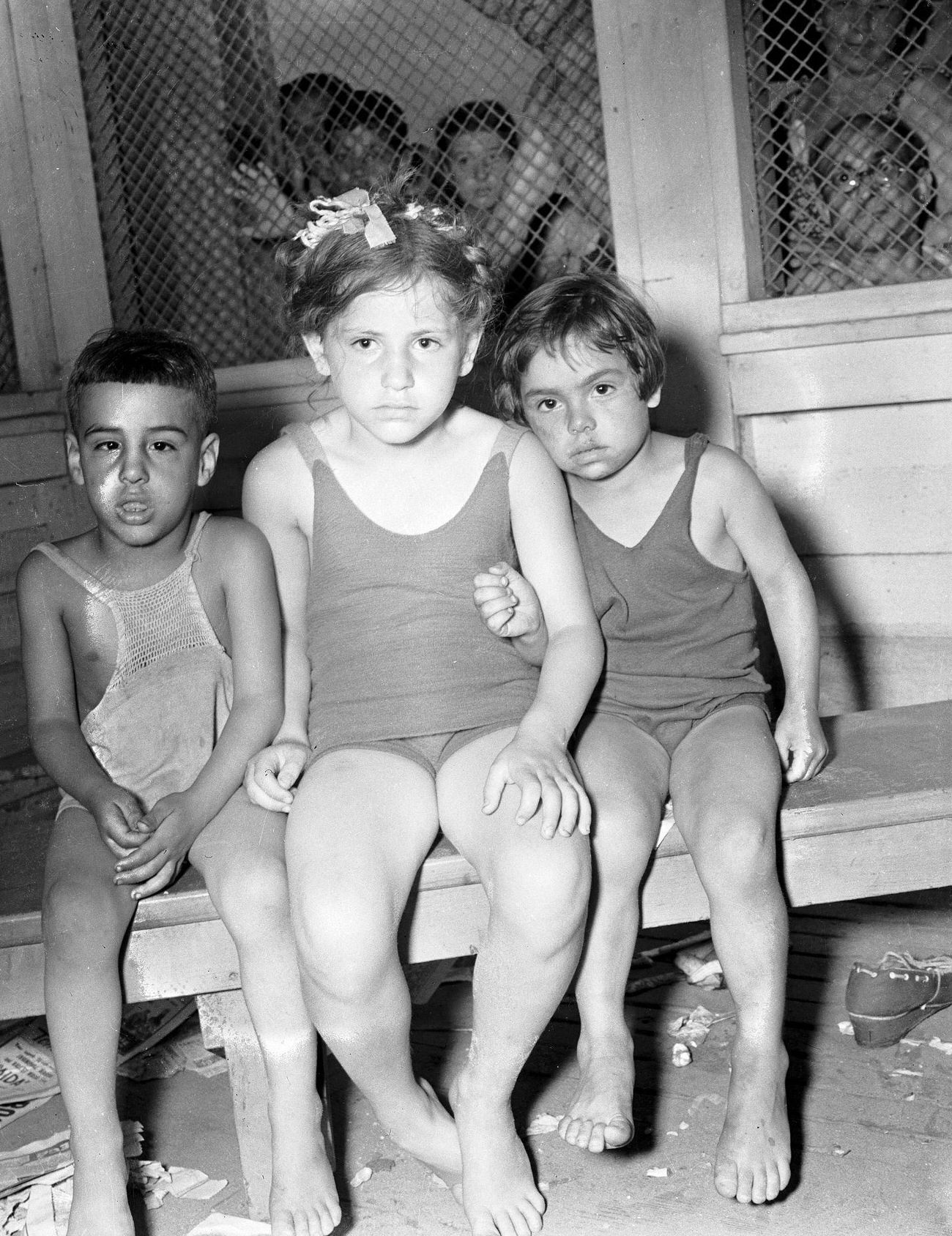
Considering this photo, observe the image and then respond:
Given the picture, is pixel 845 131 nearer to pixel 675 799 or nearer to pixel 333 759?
pixel 675 799

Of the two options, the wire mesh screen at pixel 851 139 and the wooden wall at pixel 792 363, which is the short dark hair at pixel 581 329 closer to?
the wooden wall at pixel 792 363

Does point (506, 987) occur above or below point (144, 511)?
below

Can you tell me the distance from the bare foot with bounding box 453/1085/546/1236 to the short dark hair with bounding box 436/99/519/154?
232cm

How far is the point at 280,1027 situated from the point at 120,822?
0.40 metres

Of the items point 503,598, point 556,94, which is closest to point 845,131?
point 556,94

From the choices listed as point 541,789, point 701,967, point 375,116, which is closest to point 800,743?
point 541,789

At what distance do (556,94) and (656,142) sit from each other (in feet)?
1.13

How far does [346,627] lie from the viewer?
2189mm

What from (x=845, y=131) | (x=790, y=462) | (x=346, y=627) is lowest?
(x=346, y=627)

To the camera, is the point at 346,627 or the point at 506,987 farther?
the point at 346,627

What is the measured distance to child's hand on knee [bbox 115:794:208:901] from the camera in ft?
6.57

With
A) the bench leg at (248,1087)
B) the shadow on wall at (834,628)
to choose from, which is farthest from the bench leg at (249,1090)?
the shadow on wall at (834,628)

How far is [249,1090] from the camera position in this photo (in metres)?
1.99

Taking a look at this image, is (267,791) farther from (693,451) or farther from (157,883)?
(693,451)
